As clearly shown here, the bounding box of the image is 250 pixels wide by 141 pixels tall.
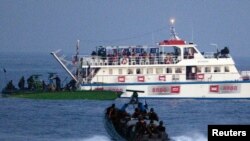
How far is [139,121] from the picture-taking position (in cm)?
4700

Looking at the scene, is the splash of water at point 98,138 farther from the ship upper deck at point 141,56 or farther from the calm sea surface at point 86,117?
the ship upper deck at point 141,56

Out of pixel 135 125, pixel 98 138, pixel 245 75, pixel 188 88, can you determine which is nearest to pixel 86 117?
pixel 98 138

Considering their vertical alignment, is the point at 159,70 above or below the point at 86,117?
above

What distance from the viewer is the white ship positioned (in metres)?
77.5

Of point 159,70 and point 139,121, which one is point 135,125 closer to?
point 139,121

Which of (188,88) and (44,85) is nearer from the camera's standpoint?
(188,88)

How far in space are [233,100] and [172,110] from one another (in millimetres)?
8722

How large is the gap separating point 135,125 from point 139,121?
0.89 meters

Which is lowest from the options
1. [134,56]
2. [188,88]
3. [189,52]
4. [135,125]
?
[135,125]

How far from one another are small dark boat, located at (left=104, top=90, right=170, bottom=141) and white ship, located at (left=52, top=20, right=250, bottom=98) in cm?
2374

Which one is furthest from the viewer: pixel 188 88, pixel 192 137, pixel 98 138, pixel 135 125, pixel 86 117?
pixel 188 88

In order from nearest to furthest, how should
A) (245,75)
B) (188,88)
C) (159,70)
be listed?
(188,88) < (159,70) < (245,75)

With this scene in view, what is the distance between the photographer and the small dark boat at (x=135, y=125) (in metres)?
45.8

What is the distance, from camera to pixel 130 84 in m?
77.1
